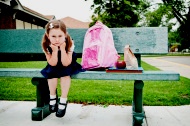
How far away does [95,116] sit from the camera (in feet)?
10.1

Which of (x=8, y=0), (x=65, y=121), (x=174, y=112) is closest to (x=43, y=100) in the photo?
(x=65, y=121)

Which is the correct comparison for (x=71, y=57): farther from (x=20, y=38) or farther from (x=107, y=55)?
(x=20, y=38)

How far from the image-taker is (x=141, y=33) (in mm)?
3250

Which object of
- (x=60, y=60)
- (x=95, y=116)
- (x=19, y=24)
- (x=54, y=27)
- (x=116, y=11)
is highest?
(x=116, y=11)

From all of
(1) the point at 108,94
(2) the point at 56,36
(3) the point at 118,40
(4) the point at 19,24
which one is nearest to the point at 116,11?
(4) the point at 19,24

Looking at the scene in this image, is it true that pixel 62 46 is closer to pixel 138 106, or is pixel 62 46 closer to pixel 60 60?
pixel 60 60

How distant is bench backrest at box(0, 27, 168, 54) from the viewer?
3191 millimetres

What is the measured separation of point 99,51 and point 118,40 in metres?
0.70

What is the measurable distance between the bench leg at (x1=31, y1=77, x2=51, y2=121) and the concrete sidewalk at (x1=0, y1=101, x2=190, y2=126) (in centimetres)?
6

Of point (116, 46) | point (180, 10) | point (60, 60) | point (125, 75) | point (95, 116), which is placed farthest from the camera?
point (180, 10)

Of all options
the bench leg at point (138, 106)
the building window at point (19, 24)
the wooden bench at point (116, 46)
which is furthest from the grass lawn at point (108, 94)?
the building window at point (19, 24)

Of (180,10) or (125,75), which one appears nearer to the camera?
(125,75)

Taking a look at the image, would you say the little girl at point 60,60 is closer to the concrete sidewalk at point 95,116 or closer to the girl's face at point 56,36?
the girl's face at point 56,36

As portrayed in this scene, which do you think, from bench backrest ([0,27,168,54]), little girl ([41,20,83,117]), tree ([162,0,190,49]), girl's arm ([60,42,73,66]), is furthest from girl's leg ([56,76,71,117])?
tree ([162,0,190,49])
